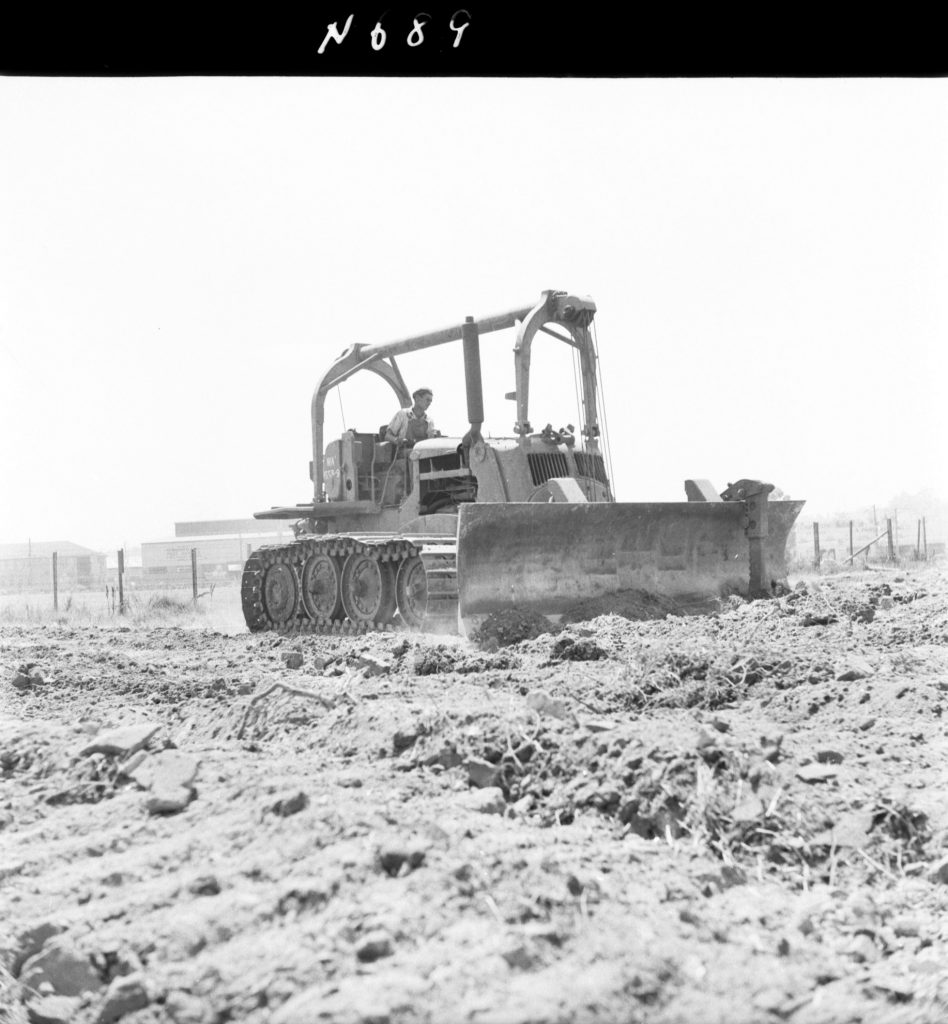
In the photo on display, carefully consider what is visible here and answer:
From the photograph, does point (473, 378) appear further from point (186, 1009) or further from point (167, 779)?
point (186, 1009)

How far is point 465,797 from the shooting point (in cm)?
346

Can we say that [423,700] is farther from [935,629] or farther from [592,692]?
[935,629]

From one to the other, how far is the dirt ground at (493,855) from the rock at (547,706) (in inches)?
0.5

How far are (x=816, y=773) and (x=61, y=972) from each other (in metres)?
2.34

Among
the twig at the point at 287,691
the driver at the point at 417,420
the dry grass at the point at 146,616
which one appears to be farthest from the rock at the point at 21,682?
the dry grass at the point at 146,616

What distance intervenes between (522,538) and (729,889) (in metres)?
5.73

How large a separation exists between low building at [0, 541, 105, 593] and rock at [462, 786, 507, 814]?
27865mm

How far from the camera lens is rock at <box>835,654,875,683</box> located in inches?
207

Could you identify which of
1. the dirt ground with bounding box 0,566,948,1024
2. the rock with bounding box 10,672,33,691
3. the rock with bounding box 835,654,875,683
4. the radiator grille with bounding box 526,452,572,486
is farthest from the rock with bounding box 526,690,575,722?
the radiator grille with bounding box 526,452,572,486

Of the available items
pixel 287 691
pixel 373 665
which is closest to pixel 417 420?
pixel 373 665

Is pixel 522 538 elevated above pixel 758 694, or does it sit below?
above

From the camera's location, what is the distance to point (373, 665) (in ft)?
21.3

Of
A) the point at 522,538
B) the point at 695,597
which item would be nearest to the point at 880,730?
the point at 522,538

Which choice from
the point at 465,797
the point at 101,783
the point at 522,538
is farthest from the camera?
the point at 522,538
